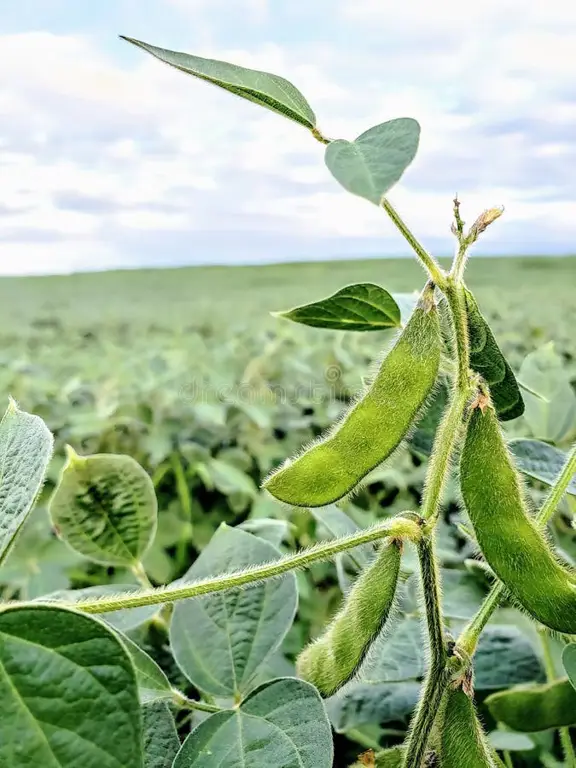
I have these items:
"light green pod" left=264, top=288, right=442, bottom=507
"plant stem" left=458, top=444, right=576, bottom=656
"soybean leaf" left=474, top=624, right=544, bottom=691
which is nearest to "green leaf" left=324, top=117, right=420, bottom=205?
"light green pod" left=264, top=288, right=442, bottom=507

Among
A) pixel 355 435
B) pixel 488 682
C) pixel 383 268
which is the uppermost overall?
pixel 383 268

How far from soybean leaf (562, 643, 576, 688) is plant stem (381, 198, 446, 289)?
0.77 ft

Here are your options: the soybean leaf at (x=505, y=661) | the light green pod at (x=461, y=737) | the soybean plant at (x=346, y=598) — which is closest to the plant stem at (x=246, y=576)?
the soybean plant at (x=346, y=598)

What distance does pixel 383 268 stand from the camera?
7062 millimetres

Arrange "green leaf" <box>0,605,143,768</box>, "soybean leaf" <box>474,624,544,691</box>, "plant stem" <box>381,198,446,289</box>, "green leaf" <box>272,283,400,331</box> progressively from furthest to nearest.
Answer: "soybean leaf" <box>474,624,544,691</box> < "green leaf" <box>272,283,400,331</box> < "plant stem" <box>381,198,446,289</box> < "green leaf" <box>0,605,143,768</box>

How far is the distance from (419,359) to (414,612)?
0.36 m

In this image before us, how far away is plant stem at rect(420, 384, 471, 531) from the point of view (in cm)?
44

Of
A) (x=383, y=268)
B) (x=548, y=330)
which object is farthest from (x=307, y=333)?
(x=383, y=268)

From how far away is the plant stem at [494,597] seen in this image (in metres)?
0.48

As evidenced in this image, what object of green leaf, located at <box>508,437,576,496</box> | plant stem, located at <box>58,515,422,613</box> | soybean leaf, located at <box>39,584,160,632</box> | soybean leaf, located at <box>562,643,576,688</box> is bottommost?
soybean leaf, located at <box>39,584,160,632</box>

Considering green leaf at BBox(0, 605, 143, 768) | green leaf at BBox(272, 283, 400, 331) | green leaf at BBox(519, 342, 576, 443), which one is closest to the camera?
green leaf at BBox(0, 605, 143, 768)

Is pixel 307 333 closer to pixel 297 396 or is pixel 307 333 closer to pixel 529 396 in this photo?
pixel 297 396

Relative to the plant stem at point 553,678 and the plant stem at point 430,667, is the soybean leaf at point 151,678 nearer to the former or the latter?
the plant stem at point 430,667

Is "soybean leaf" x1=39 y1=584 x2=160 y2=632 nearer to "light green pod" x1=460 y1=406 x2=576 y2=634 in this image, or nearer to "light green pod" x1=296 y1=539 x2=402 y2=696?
"light green pod" x1=296 y1=539 x2=402 y2=696
